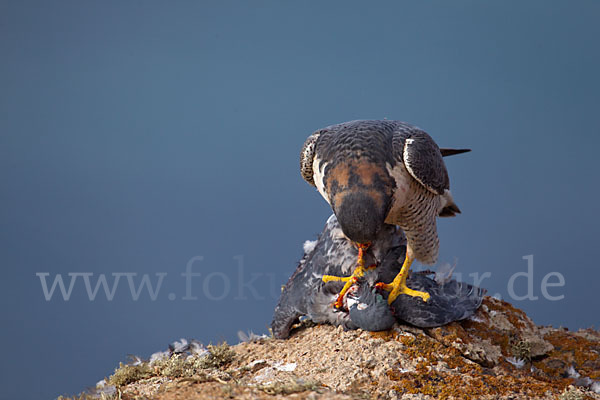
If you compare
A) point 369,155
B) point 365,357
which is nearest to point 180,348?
point 365,357

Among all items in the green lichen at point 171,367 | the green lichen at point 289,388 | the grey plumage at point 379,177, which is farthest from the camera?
the green lichen at point 171,367

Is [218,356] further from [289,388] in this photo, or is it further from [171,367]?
[289,388]

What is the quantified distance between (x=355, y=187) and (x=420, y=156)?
77cm

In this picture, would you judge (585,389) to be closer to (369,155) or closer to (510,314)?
(510,314)

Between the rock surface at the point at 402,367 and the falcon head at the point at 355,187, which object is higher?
the falcon head at the point at 355,187

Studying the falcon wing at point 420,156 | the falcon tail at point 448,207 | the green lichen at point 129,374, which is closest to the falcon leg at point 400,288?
the falcon wing at point 420,156

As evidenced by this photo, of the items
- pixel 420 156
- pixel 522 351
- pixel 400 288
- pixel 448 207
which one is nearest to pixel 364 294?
pixel 400 288

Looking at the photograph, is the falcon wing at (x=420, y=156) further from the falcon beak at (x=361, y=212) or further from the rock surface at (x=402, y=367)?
the rock surface at (x=402, y=367)

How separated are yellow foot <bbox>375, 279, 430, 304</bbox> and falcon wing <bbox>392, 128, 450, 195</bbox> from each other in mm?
859

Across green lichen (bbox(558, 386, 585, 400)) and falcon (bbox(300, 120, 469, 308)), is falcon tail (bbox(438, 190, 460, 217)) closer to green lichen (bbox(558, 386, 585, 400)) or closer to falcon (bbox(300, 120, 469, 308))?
falcon (bbox(300, 120, 469, 308))

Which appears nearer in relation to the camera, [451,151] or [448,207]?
[451,151]

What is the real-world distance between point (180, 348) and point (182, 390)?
62.2 inches

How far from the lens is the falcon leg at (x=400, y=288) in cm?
434

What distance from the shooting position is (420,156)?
4.11 m
